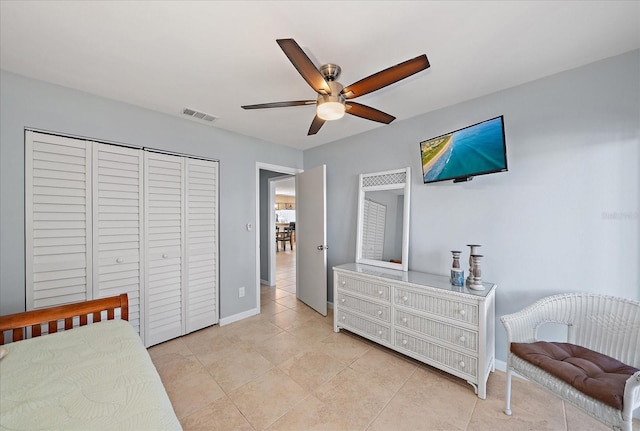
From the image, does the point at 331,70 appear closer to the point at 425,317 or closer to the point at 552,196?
the point at 552,196

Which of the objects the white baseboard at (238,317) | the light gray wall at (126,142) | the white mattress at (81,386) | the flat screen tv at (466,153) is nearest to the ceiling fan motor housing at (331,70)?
the flat screen tv at (466,153)

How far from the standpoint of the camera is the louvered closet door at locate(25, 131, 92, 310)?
6.33 feet

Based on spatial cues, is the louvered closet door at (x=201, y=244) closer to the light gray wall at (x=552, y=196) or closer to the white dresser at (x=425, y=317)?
the white dresser at (x=425, y=317)

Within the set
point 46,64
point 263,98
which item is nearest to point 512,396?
point 263,98

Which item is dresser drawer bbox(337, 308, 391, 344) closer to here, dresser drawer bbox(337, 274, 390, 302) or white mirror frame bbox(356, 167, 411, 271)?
dresser drawer bbox(337, 274, 390, 302)

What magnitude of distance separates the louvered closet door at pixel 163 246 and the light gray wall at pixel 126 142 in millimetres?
279

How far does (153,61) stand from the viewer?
5.70 ft

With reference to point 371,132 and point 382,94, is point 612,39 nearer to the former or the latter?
point 382,94

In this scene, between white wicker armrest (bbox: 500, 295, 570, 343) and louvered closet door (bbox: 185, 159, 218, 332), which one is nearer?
white wicker armrest (bbox: 500, 295, 570, 343)

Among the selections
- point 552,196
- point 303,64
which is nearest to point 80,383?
point 303,64

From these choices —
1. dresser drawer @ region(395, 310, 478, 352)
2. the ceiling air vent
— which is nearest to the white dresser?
dresser drawer @ region(395, 310, 478, 352)

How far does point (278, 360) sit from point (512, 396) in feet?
6.29

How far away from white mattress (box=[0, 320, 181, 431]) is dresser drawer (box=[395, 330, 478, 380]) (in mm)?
1951


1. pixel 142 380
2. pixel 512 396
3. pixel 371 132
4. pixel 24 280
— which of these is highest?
pixel 371 132
